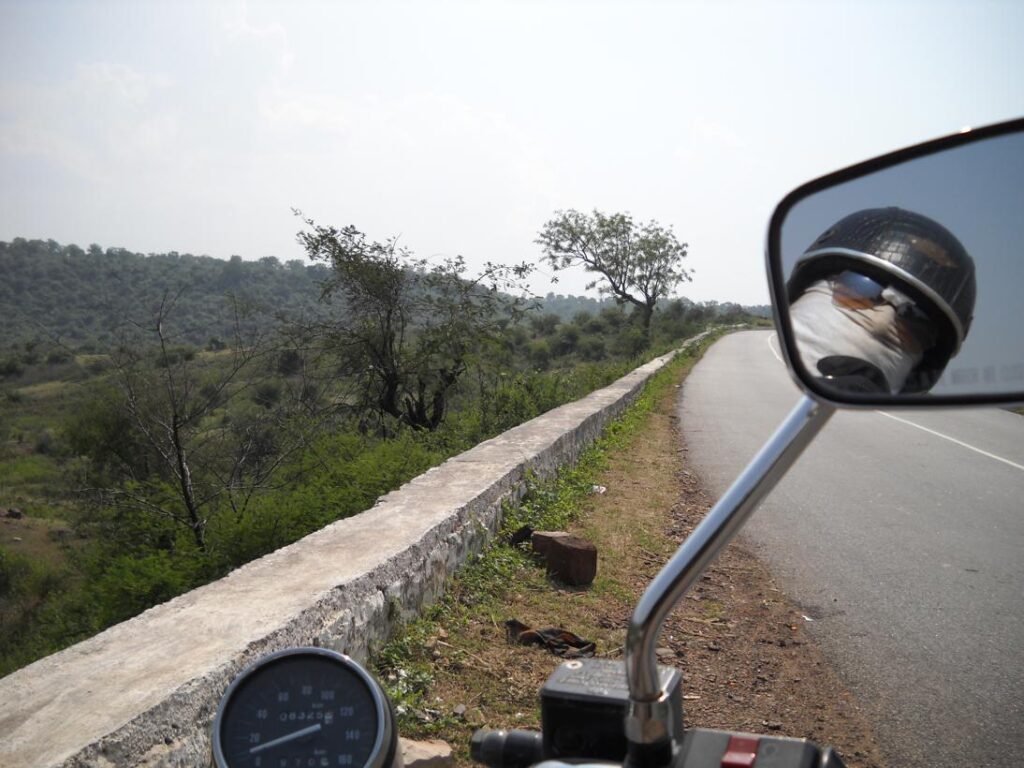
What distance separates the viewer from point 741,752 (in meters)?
1.21

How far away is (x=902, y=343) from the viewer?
1284mm

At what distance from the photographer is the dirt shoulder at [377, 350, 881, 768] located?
362 centimetres

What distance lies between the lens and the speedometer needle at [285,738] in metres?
1.48

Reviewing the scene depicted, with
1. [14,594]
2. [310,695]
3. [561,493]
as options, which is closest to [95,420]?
[14,594]

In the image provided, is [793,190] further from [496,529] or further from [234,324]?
[234,324]

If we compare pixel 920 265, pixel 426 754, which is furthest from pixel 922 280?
pixel 426 754

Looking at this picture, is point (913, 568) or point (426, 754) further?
point (913, 568)

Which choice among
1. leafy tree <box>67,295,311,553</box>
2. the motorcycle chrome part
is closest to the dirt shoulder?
the motorcycle chrome part

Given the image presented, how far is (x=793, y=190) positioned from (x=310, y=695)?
1172mm

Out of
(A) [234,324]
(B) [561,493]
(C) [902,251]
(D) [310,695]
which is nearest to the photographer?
(C) [902,251]

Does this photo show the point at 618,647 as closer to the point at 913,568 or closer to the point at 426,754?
the point at 426,754

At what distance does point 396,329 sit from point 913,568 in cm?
1084

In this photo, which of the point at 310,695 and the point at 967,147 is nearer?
the point at 967,147

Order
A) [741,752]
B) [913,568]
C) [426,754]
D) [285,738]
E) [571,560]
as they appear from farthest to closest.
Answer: [913,568] < [571,560] < [426,754] < [285,738] < [741,752]
